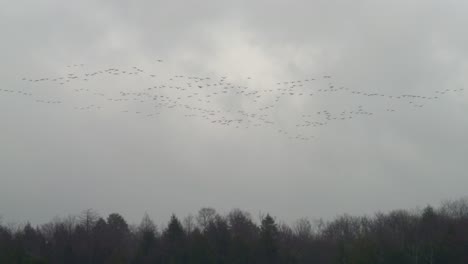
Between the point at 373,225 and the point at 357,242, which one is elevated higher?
the point at 373,225

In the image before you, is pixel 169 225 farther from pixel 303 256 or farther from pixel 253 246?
pixel 303 256

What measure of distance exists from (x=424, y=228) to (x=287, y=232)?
91.7 feet

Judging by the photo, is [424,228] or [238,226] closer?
[424,228]

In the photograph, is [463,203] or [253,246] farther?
[463,203]

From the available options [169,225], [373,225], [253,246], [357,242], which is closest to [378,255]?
[357,242]

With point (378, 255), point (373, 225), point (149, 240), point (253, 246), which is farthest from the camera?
point (373, 225)

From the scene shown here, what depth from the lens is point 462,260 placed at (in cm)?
7600

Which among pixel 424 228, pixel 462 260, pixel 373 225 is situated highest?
pixel 373 225

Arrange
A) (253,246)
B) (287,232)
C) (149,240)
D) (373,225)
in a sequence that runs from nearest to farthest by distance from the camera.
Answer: (253,246)
(149,240)
(287,232)
(373,225)

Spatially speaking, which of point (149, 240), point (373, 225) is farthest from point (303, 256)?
point (373, 225)

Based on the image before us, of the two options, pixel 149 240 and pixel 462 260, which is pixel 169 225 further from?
pixel 462 260

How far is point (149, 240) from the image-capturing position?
86.5 metres

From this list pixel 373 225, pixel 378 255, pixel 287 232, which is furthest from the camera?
pixel 373 225

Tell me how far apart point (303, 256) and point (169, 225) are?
21.3 m
